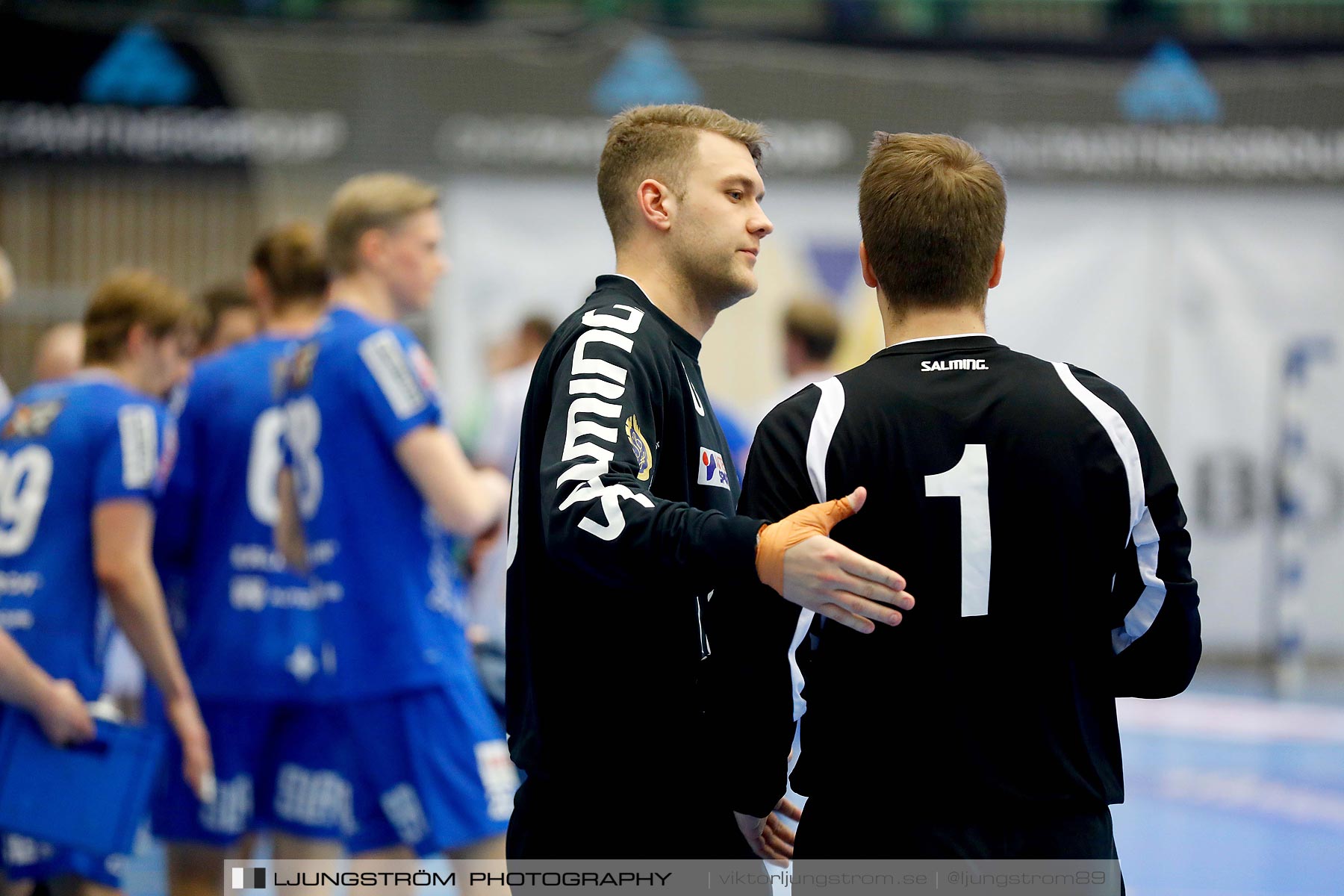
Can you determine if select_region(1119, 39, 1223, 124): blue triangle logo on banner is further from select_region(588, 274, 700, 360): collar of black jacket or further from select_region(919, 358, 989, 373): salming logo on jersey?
select_region(919, 358, 989, 373): salming logo on jersey

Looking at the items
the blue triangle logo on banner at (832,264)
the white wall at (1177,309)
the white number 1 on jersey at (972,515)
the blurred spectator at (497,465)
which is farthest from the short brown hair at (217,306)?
the blue triangle logo on banner at (832,264)

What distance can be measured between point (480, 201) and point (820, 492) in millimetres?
9469

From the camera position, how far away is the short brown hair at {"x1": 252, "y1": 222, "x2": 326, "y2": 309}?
14.9 ft

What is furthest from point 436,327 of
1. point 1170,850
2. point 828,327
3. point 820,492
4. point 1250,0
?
point 820,492

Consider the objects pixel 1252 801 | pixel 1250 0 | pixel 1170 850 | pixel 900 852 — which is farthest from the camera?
pixel 1250 0

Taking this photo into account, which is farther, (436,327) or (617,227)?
(436,327)

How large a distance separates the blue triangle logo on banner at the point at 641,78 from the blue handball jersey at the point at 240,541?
705 centimetres

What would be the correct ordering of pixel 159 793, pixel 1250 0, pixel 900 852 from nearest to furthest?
pixel 900 852 < pixel 159 793 < pixel 1250 0

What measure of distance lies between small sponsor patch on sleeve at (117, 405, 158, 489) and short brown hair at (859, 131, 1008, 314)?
257 centimetres

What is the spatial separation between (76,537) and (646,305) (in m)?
2.28

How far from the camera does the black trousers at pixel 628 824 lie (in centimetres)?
238

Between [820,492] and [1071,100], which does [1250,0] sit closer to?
[1071,100]

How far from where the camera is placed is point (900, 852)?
6.95 feet

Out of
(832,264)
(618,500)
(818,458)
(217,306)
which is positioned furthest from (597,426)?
(832,264)
